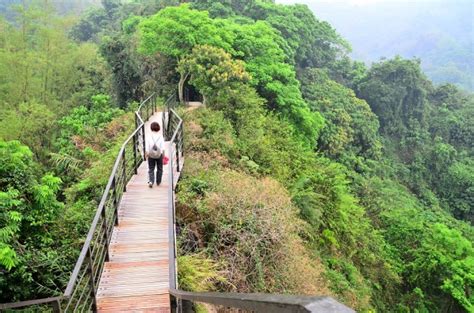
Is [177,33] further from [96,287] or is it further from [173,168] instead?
[96,287]

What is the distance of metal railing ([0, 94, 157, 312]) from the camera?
12.9 feet

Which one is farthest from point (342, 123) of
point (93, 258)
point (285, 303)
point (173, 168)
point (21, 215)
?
point (285, 303)

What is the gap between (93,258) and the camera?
564 centimetres

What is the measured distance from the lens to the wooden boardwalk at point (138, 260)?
4.93m

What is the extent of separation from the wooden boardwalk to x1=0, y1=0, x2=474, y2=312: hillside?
45cm

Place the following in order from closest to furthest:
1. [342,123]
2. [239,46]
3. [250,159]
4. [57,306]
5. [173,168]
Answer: [57,306] → [173,168] → [250,159] → [239,46] → [342,123]

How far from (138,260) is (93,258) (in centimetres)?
66

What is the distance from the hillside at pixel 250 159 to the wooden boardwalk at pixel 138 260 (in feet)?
1.48

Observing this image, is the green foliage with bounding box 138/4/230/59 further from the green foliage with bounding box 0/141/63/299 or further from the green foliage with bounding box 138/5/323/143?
the green foliage with bounding box 0/141/63/299

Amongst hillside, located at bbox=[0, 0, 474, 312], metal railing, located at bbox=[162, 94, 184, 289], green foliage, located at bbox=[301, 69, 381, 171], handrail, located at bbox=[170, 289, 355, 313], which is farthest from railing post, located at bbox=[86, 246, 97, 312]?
green foliage, located at bbox=[301, 69, 381, 171]

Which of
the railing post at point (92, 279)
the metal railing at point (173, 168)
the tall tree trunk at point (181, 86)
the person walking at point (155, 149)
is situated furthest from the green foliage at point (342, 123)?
the railing post at point (92, 279)

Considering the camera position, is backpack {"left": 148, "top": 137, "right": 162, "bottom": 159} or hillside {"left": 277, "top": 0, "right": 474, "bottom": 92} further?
hillside {"left": 277, "top": 0, "right": 474, "bottom": 92}

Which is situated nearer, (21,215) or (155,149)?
(21,215)

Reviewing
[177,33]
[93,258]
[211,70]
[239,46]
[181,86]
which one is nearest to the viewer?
[93,258]
